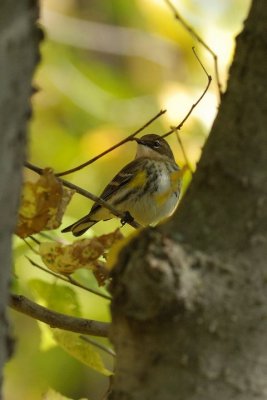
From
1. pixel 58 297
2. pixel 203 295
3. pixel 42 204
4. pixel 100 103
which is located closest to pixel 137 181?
pixel 100 103

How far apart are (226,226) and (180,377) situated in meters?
0.18

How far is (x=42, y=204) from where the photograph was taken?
1480 millimetres

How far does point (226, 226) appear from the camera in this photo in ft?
3.54

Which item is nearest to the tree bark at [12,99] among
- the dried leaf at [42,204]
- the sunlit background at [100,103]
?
the dried leaf at [42,204]

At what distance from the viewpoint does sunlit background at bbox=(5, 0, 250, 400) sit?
13.3 feet

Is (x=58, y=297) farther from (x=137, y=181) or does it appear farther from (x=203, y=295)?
(x=137, y=181)

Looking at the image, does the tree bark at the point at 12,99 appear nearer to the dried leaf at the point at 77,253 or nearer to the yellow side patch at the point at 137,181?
the dried leaf at the point at 77,253

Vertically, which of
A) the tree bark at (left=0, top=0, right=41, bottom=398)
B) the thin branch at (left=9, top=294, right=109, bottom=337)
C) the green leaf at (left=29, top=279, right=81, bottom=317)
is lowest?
the green leaf at (left=29, top=279, right=81, bottom=317)

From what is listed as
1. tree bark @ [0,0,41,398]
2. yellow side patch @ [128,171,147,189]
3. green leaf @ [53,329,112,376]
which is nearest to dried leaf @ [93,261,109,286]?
green leaf @ [53,329,112,376]

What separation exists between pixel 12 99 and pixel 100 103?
3754mm

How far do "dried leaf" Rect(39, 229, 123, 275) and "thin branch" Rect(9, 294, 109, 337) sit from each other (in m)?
0.07

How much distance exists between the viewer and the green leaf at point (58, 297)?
1.90 metres

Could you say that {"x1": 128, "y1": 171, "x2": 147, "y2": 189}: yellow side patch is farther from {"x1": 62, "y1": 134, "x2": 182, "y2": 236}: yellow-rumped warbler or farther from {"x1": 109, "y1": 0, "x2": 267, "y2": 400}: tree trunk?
{"x1": 109, "y1": 0, "x2": 267, "y2": 400}: tree trunk

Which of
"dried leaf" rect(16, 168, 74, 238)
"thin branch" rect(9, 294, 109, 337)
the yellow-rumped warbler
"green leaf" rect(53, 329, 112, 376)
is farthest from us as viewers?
the yellow-rumped warbler
